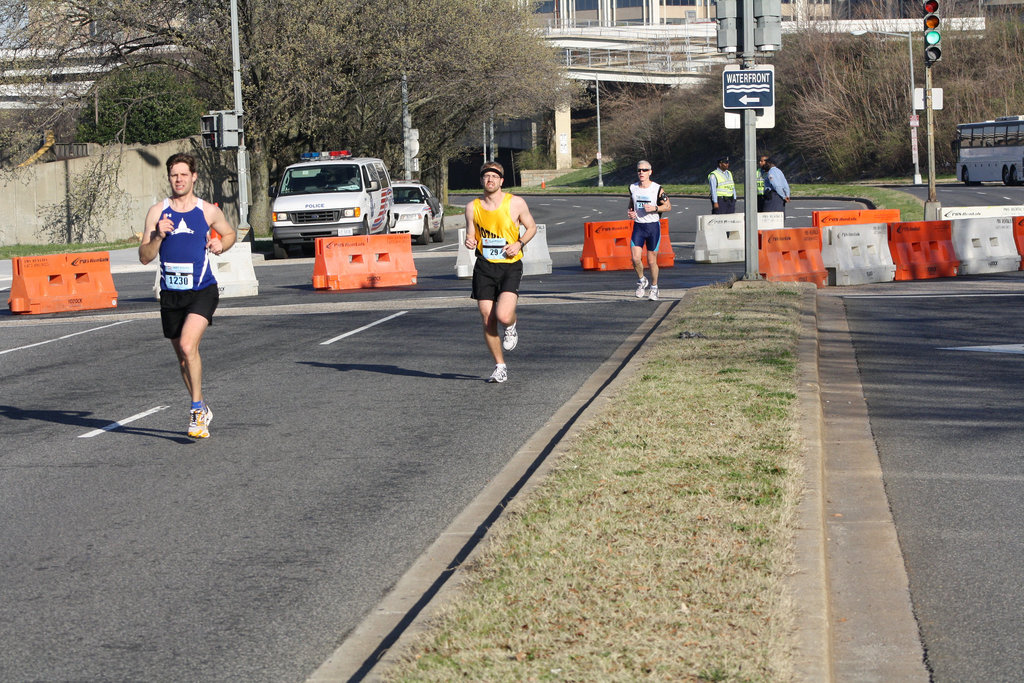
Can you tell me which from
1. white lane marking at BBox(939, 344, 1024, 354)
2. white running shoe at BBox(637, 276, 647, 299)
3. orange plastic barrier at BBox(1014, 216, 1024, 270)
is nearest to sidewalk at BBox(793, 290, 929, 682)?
white lane marking at BBox(939, 344, 1024, 354)

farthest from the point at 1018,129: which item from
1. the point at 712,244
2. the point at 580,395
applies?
the point at 580,395

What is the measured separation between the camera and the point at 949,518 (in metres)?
6.68

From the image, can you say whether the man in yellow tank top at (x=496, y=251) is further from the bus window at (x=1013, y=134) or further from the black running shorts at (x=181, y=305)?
the bus window at (x=1013, y=134)

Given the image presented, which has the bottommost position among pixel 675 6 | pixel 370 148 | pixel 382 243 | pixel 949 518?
pixel 949 518

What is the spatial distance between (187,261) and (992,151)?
56.1 meters

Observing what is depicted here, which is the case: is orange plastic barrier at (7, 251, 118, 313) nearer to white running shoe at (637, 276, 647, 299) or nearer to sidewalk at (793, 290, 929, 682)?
white running shoe at (637, 276, 647, 299)

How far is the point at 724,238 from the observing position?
24609 mm

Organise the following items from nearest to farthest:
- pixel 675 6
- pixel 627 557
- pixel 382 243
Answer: pixel 627 557
pixel 382 243
pixel 675 6

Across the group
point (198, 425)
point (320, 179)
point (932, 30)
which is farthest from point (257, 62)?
point (198, 425)

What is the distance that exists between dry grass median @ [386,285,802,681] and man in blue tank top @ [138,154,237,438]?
9.10 feet

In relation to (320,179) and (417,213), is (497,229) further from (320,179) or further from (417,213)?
(417,213)

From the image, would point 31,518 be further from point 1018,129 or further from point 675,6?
point 675,6

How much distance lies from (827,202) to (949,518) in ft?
154

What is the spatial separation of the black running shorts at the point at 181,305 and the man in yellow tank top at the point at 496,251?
2587mm
